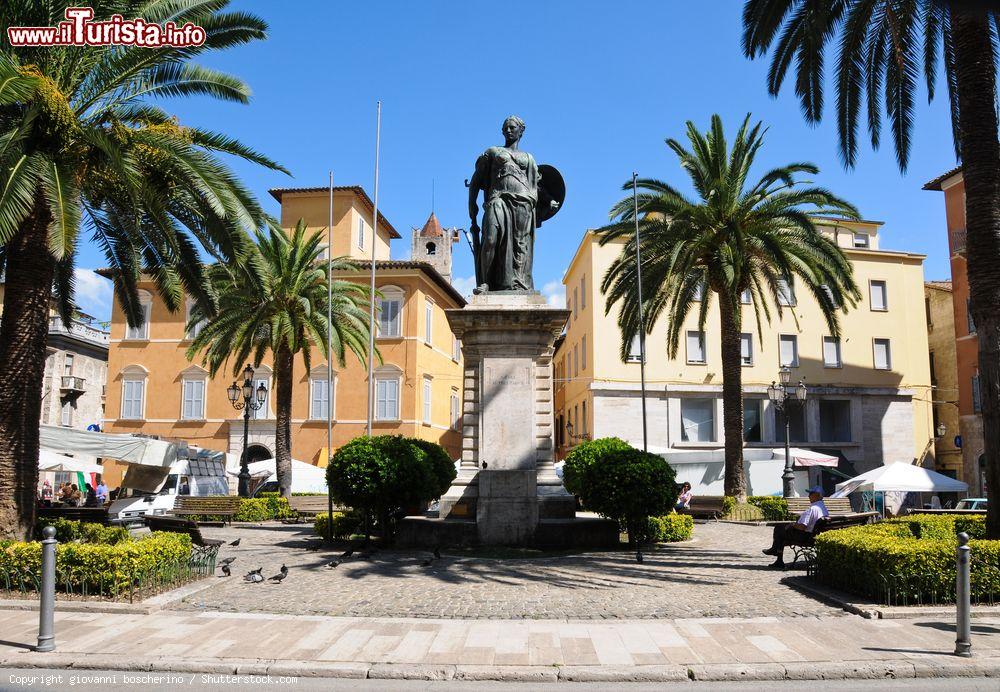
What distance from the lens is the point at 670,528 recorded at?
16938 mm

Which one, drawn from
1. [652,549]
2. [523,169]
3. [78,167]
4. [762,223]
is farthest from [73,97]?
[762,223]

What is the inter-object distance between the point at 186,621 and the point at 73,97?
843 centimetres

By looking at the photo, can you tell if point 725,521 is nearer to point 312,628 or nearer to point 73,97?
point 312,628

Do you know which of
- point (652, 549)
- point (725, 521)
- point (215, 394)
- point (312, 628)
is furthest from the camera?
point (215, 394)

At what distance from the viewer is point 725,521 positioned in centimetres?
2459

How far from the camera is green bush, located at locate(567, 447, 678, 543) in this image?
553 inches

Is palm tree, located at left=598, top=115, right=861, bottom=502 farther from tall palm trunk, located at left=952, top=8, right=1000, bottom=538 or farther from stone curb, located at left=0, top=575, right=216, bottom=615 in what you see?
stone curb, located at left=0, top=575, right=216, bottom=615

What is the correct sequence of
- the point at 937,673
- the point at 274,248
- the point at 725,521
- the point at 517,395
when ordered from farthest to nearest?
the point at 274,248, the point at 725,521, the point at 517,395, the point at 937,673

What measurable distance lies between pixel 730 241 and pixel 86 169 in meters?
18.0

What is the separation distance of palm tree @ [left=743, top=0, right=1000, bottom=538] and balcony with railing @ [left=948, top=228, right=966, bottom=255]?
29.0 metres

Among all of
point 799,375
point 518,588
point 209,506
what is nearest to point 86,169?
point 518,588

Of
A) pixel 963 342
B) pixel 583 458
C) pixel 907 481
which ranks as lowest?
pixel 907 481

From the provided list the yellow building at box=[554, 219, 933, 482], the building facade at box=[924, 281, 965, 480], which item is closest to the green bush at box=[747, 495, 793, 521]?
the yellow building at box=[554, 219, 933, 482]

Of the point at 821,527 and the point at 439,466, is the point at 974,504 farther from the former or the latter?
the point at 439,466
